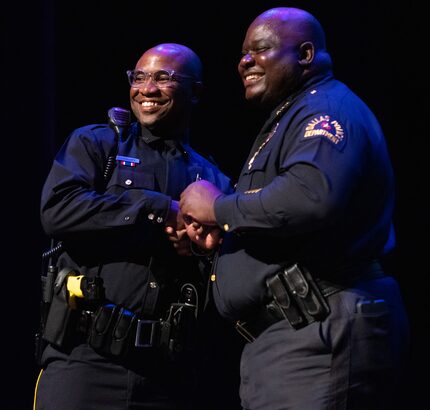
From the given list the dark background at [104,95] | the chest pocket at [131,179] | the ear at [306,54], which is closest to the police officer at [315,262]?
the ear at [306,54]

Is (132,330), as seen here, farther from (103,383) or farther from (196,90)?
(196,90)

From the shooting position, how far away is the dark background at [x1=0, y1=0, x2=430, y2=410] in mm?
3498

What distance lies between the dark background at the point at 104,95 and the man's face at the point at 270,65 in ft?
5.00

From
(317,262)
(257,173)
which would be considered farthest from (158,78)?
(317,262)

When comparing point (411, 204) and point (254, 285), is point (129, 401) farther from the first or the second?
point (411, 204)

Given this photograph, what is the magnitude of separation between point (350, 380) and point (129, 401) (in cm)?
88

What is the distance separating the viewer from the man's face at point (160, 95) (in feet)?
9.11

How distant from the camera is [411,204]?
11.9 feet

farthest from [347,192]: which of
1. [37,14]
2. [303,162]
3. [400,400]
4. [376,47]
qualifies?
[37,14]

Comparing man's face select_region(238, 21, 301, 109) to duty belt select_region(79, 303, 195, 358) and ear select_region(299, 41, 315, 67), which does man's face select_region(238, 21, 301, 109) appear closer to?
ear select_region(299, 41, 315, 67)

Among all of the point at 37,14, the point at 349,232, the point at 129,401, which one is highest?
the point at 37,14

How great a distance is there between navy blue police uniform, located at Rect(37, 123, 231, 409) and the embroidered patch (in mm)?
727

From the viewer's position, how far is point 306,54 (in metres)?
2.23

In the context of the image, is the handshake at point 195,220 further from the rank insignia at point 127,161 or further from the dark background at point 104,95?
the dark background at point 104,95
